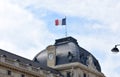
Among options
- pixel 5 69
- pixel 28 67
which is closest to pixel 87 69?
pixel 28 67

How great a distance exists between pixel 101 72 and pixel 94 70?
580 centimetres

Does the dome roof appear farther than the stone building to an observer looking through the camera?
Yes

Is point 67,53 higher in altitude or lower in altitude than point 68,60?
higher

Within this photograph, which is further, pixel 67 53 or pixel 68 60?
pixel 67 53

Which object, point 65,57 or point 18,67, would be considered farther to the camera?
point 65,57

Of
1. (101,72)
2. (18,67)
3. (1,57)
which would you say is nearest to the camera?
(1,57)

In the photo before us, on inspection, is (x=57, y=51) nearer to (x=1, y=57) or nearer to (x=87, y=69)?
(x=87, y=69)

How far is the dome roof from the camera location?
9096 cm

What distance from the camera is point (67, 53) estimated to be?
91875 millimetres

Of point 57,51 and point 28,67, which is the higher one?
point 57,51

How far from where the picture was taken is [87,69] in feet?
302

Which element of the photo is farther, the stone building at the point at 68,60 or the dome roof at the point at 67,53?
the dome roof at the point at 67,53

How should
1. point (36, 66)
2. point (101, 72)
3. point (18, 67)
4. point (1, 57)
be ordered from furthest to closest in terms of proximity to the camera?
1. point (101, 72)
2. point (36, 66)
3. point (18, 67)
4. point (1, 57)

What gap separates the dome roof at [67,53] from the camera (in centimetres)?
9096
